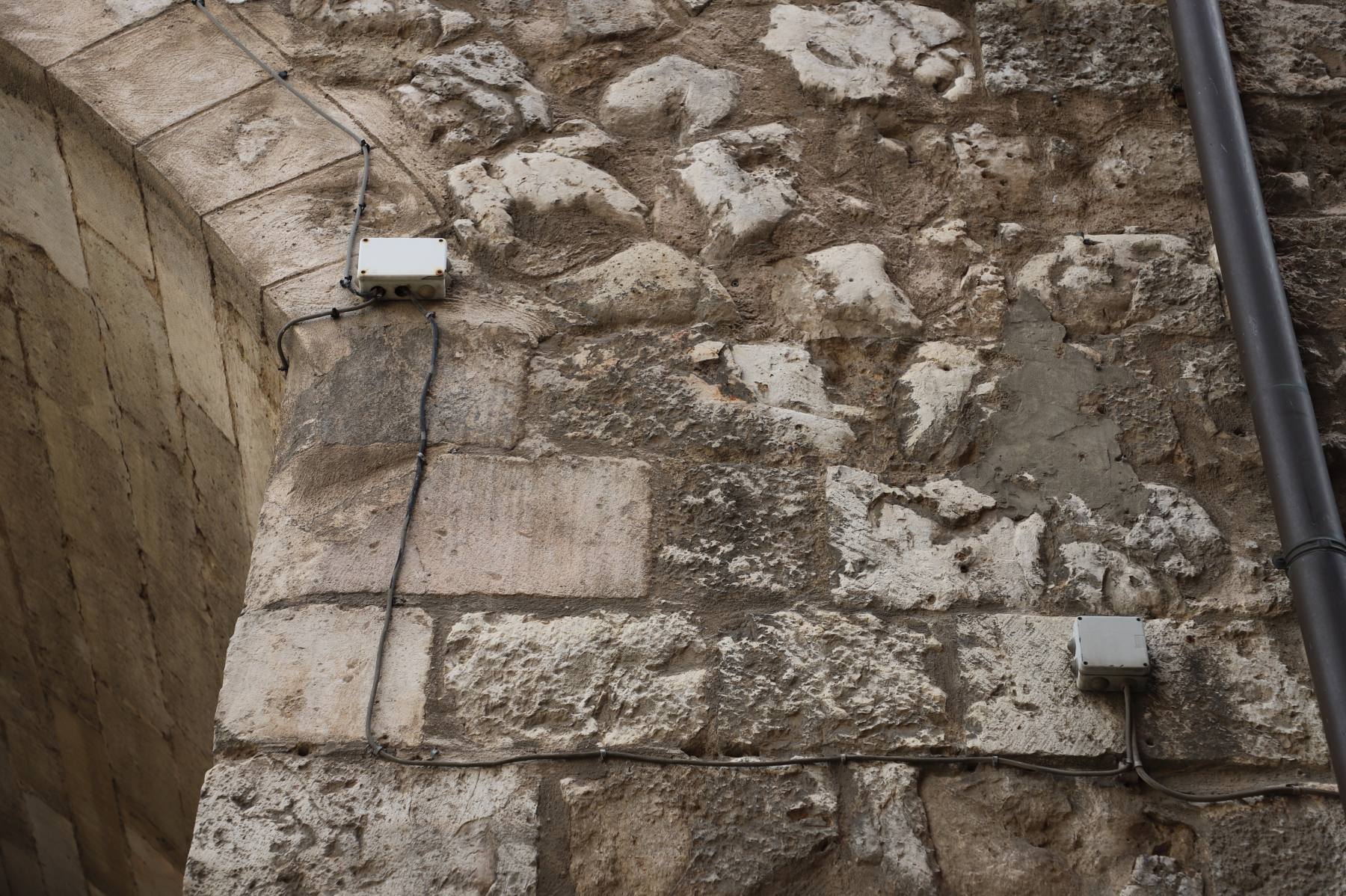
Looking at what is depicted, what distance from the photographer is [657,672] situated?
176cm

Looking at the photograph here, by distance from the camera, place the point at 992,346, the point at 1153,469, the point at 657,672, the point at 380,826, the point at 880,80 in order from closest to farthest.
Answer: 1. the point at 380,826
2. the point at 657,672
3. the point at 1153,469
4. the point at 992,346
5. the point at 880,80

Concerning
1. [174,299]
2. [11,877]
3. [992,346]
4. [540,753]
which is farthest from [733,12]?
[11,877]

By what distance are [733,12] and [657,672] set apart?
1423 millimetres

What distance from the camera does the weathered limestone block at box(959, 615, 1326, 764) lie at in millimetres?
1710

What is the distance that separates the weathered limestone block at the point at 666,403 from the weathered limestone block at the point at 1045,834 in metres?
0.55

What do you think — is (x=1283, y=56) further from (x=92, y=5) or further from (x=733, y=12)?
(x=92, y=5)

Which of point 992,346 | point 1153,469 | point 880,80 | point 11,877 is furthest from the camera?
point 11,877

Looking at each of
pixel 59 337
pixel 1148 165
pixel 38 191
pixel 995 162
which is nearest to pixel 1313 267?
pixel 1148 165

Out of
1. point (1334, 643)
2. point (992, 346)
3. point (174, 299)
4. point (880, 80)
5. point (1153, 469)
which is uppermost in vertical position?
point (880, 80)

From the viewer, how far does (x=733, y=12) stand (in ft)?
8.55

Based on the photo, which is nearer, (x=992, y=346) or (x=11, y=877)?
(x=992, y=346)

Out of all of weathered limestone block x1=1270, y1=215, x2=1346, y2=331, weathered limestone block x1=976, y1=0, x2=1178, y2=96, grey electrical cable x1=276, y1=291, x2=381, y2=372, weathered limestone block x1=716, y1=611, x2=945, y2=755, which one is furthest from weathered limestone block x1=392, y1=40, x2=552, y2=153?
weathered limestone block x1=1270, y1=215, x2=1346, y2=331

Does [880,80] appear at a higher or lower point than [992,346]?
higher

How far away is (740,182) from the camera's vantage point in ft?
7.57
